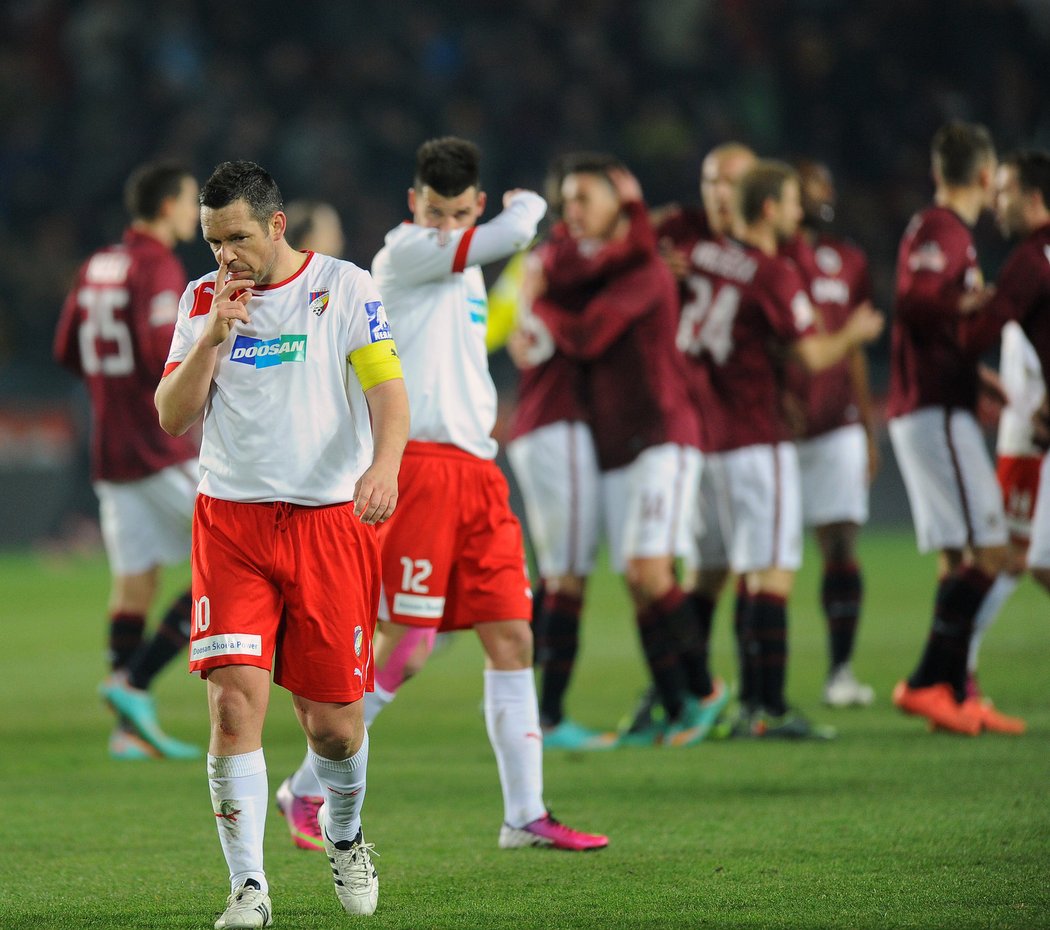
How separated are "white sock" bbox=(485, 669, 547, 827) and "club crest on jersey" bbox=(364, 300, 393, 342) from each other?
53.3 inches

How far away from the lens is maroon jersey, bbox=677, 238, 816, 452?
7164 mm

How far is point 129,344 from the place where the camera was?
7504 mm

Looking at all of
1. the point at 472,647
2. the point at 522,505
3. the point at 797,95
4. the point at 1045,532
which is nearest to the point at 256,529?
the point at 1045,532

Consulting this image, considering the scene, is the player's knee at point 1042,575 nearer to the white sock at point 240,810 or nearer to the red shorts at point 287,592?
the red shorts at point 287,592

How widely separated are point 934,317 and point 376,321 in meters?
3.66

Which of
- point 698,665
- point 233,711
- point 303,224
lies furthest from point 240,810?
point 303,224

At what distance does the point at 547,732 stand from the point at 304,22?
15.6m

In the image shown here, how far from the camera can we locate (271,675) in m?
4.25

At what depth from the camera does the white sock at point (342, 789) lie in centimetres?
426

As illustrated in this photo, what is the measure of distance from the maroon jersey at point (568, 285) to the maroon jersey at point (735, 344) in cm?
41

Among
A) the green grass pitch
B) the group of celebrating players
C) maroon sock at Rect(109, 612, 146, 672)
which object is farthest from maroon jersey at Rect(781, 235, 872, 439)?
maroon sock at Rect(109, 612, 146, 672)

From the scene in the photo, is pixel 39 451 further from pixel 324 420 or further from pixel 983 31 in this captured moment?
pixel 324 420

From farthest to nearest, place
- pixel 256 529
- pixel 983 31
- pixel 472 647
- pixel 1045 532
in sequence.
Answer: pixel 983 31 → pixel 472 647 → pixel 1045 532 → pixel 256 529

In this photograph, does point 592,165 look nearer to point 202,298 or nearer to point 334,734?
point 202,298
